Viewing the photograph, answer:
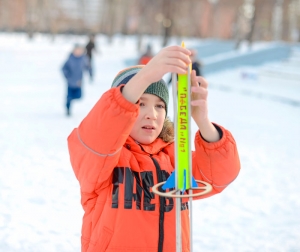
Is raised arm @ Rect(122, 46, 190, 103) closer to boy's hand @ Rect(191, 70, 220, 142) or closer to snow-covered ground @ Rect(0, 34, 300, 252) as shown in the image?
boy's hand @ Rect(191, 70, 220, 142)

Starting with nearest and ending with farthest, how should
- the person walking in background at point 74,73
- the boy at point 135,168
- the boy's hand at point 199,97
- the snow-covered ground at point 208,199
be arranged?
the boy's hand at point 199,97, the boy at point 135,168, the snow-covered ground at point 208,199, the person walking in background at point 74,73

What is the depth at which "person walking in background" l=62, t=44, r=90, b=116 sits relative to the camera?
9695mm

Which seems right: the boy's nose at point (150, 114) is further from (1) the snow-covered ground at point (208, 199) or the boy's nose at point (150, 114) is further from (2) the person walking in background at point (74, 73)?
(2) the person walking in background at point (74, 73)

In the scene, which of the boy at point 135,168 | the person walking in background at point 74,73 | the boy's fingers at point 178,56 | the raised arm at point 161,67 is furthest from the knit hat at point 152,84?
the person walking in background at point 74,73

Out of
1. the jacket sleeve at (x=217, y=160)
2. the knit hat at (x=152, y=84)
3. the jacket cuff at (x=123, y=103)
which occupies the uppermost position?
the knit hat at (x=152, y=84)

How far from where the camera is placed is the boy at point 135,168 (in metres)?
1.66

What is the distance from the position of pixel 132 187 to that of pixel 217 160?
13.8 inches

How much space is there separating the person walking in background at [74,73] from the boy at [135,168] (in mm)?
7908

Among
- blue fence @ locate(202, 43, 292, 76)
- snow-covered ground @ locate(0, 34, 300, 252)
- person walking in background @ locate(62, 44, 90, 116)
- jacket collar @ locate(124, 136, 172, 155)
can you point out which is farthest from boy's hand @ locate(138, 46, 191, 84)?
blue fence @ locate(202, 43, 292, 76)

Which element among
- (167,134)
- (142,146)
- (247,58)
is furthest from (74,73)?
(247,58)

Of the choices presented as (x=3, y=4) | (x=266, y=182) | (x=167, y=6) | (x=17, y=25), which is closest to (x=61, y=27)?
Answer: (x=17, y=25)

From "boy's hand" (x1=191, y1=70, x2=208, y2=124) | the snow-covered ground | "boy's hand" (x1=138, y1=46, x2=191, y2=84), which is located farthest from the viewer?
the snow-covered ground

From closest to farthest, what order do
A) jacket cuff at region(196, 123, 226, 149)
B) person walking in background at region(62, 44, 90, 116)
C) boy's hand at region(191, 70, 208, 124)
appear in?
boy's hand at region(191, 70, 208, 124), jacket cuff at region(196, 123, 226, 149), person walking in background at region(62, 44, 90, 116)

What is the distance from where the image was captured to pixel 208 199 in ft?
16.5
